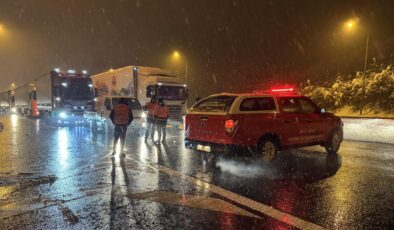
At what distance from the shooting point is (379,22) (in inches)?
1335

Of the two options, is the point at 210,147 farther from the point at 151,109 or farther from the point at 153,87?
the point at 153,87

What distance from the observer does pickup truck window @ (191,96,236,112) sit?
892 cm

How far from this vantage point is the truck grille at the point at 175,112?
858 inches

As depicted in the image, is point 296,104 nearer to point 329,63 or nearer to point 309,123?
point 309,123

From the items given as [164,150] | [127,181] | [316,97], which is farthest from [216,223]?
[316,97]

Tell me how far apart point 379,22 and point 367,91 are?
13.0m

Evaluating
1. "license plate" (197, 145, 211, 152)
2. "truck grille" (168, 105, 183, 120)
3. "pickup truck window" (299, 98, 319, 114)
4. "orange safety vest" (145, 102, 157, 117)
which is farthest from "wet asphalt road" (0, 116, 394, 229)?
"truck grille" (168, 105, 183, 120)

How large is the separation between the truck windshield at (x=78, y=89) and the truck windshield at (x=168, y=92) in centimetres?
429

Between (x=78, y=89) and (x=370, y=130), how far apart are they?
16.8 m

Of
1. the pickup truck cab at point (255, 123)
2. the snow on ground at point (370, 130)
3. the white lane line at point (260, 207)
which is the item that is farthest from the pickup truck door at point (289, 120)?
the snow on ground at point (370, 130)

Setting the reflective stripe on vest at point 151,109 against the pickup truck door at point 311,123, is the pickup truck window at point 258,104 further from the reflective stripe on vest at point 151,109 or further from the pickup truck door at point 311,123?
the reflective stripe on vest at point 151,109

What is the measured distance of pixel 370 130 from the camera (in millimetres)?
15000

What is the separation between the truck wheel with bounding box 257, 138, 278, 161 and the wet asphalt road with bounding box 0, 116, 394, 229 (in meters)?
0.22

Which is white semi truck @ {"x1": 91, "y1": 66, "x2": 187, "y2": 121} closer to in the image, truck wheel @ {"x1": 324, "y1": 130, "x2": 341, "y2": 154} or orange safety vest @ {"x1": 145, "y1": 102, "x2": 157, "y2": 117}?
orange safety vest @ {"x1": 145, "y1": 102, "x2": 157, "y2": 117}
